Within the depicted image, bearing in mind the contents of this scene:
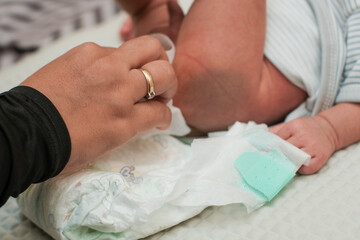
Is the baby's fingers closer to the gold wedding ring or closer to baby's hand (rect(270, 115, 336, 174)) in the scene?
baby's hand (rect(270, 115, 336, 174))

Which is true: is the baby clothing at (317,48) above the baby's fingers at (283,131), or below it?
above

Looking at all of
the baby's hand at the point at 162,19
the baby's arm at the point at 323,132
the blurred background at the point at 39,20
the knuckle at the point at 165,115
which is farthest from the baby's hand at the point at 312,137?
the blurred background at the point at 39,20

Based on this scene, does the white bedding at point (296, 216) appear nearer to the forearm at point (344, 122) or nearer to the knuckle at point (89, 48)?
the forearm at point (344, 122)

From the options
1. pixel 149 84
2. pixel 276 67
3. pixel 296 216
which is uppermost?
pixel 149 84

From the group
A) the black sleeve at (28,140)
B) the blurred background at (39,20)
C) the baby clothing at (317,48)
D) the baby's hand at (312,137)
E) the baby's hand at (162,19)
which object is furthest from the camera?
the blurred background at (39,20)

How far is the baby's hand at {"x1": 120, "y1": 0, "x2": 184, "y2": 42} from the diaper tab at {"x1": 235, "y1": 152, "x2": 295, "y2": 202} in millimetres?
353

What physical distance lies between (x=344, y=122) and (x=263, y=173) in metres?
0.20

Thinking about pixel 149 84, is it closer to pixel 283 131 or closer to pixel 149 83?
pixel 149 83

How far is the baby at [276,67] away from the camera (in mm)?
748

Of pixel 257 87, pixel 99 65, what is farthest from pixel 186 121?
pixel 99 65

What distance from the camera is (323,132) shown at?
72 cm

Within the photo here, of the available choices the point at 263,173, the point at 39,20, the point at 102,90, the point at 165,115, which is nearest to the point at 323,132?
the point at 263,173

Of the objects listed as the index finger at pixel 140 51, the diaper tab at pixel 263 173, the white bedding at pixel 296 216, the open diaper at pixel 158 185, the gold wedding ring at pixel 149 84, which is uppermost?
the index finger at pixel 140 51

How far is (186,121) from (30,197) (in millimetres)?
299
